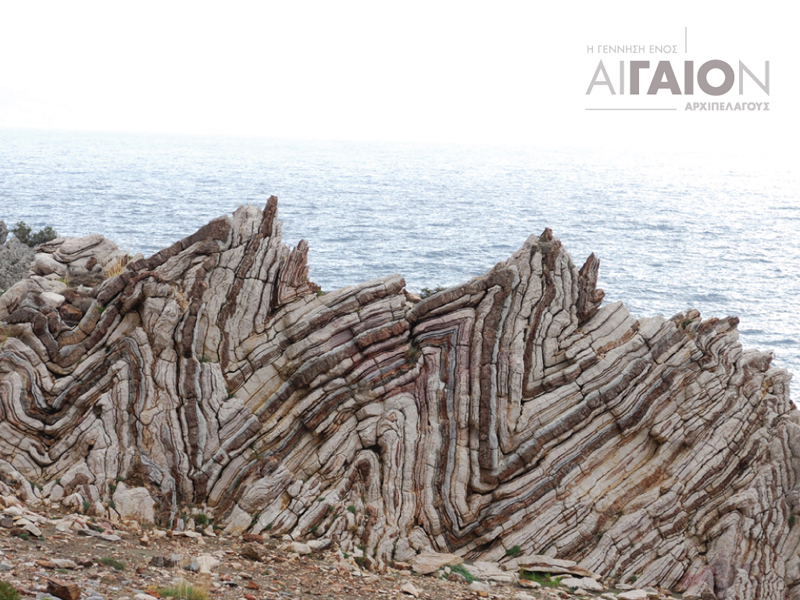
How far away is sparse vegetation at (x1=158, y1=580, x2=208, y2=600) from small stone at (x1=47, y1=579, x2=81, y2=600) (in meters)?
1.79

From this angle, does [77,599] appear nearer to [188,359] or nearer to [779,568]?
[188,359]

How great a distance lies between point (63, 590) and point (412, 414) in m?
13.8

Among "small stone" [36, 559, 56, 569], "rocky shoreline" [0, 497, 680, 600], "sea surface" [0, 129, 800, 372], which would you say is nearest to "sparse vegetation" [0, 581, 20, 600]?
"rocky shoreline" [0, 497, 680, 600]

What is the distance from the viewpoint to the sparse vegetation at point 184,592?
48.4ft

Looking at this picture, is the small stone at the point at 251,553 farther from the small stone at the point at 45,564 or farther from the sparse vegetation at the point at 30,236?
the sparse vegetation at the point at 30,236

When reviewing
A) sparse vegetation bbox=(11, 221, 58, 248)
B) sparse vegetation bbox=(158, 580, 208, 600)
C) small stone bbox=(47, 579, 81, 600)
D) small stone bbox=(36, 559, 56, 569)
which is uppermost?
sparse vegetation bbox=(11, 221, 58, 248)

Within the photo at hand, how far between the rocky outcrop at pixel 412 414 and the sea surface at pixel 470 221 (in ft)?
104

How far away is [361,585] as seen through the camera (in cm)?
1938

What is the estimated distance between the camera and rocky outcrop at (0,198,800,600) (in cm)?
2333

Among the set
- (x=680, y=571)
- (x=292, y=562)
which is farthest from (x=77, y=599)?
(x=680, y=571)

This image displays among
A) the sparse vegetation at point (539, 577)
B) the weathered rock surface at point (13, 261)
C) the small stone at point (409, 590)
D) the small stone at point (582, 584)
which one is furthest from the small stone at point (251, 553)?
the weathered rock surface at point (13, 261)

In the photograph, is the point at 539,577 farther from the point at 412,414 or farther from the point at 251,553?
the point at 251,553

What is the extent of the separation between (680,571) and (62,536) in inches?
736

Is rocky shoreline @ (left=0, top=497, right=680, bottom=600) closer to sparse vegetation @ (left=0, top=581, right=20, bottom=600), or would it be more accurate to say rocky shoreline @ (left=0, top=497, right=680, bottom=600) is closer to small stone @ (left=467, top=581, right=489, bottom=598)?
small stone @ (left=467, top=581, right=489, bottom=598)
